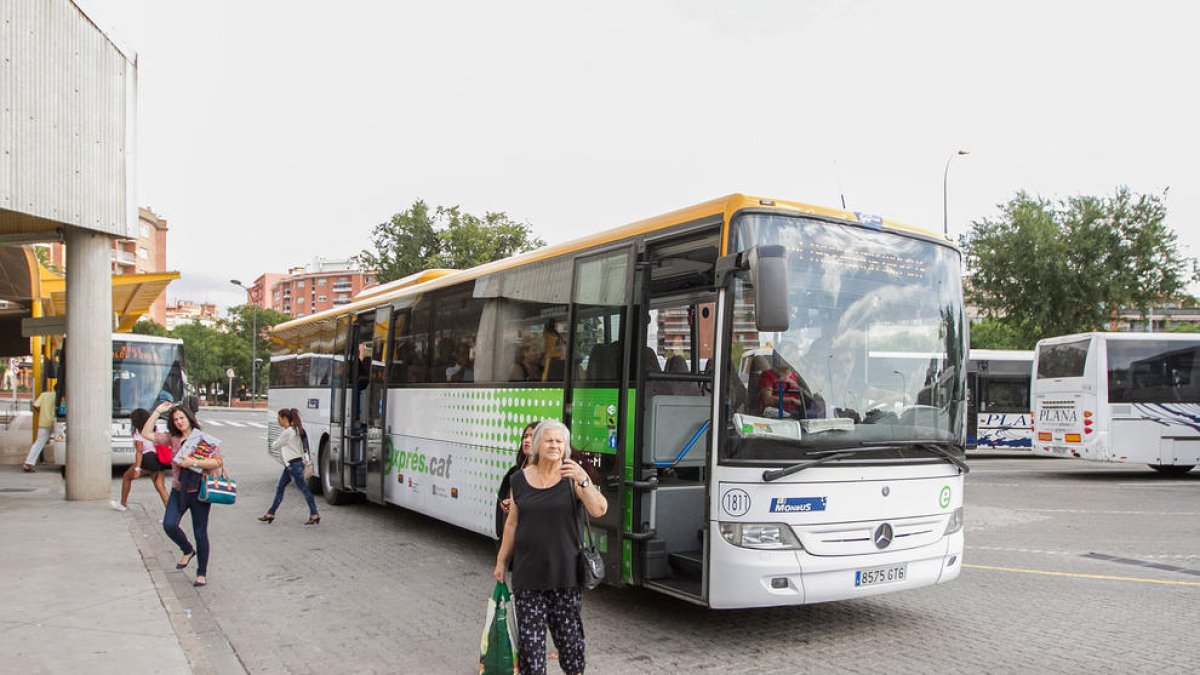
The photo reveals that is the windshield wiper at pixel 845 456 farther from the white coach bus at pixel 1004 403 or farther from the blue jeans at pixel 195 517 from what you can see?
the white coach bus at pixel 1004 403

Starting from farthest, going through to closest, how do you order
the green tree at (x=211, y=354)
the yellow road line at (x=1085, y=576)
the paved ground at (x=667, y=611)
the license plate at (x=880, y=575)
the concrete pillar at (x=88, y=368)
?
the green tree at (x=211, y=354) < the concrete pillar at (x=88, y=368) < the yellow road line at (x=1085, y=576) < the license plate at (x=880, y=575) < the paved ground at (x=667, y=611)

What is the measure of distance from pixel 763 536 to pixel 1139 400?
17.4m

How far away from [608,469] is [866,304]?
2343 mm

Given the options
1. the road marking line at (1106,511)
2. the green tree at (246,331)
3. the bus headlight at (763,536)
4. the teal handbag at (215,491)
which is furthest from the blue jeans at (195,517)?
the green tree at (246,331)

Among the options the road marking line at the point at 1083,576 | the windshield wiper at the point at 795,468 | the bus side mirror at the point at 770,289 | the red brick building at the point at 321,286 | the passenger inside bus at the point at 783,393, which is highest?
the red brick building at the point at 321,286

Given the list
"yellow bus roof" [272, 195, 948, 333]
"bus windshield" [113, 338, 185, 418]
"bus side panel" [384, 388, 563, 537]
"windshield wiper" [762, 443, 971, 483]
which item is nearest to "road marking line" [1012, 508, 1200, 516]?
"windshield wiper" [762, 443, 971, 483]

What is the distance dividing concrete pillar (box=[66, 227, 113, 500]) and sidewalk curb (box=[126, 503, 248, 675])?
11.9 feet

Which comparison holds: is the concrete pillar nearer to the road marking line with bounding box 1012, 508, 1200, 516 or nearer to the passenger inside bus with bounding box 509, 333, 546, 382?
the passenger inside bus with bounding box 509, 333, 546, 382

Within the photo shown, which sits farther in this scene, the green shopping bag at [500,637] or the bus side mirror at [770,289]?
the bus side mirror at [770,289]

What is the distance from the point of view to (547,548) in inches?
190

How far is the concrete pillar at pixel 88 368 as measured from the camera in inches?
539

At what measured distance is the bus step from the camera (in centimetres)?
651

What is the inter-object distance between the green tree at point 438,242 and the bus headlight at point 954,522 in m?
35.5

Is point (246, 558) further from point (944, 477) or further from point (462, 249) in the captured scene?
point (462, 249)
